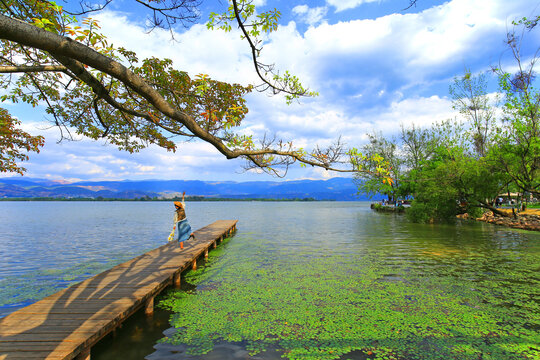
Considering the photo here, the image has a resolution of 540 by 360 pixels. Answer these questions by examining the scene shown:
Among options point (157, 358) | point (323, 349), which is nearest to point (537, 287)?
point (323, 349)

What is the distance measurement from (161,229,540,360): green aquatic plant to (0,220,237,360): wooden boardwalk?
981mm

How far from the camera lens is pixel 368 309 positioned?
23.0ft

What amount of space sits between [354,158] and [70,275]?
11.6 meters

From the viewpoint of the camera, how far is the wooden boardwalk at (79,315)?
420cm

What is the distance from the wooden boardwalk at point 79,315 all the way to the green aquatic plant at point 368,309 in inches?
38.6

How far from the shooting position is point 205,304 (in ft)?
24.6

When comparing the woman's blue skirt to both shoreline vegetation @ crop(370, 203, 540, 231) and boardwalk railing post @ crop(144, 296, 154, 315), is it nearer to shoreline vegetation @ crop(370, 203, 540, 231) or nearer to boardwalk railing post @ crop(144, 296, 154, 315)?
boardwalk railing post @ crop(144, 296, 154, 315)

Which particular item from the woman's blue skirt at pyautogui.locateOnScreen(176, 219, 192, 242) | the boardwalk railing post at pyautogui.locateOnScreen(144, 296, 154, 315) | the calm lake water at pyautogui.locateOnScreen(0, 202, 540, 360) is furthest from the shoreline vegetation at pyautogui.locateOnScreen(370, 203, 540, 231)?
the boardwalk railing post at pyautogui.locateOnScreen(144, 296, 154, 315)

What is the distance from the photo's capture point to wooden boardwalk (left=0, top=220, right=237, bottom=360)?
4199mm

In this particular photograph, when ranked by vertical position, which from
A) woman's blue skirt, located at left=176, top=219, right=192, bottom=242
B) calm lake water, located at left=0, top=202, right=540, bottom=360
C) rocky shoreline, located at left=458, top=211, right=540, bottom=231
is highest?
woman's blue skirt, located at left=176, top=219, right=192, bottom=242

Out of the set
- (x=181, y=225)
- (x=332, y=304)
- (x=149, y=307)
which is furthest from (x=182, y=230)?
(x=332, y=304)

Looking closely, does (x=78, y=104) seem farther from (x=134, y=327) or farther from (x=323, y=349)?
(x=323, y=349)

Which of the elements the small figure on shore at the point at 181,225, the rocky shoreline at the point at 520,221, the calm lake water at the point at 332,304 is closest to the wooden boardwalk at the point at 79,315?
the calm lake water at the point at 332,304

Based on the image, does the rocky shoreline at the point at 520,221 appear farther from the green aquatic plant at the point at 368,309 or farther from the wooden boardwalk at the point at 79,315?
the wooden boardwalk at the point at 79,315
